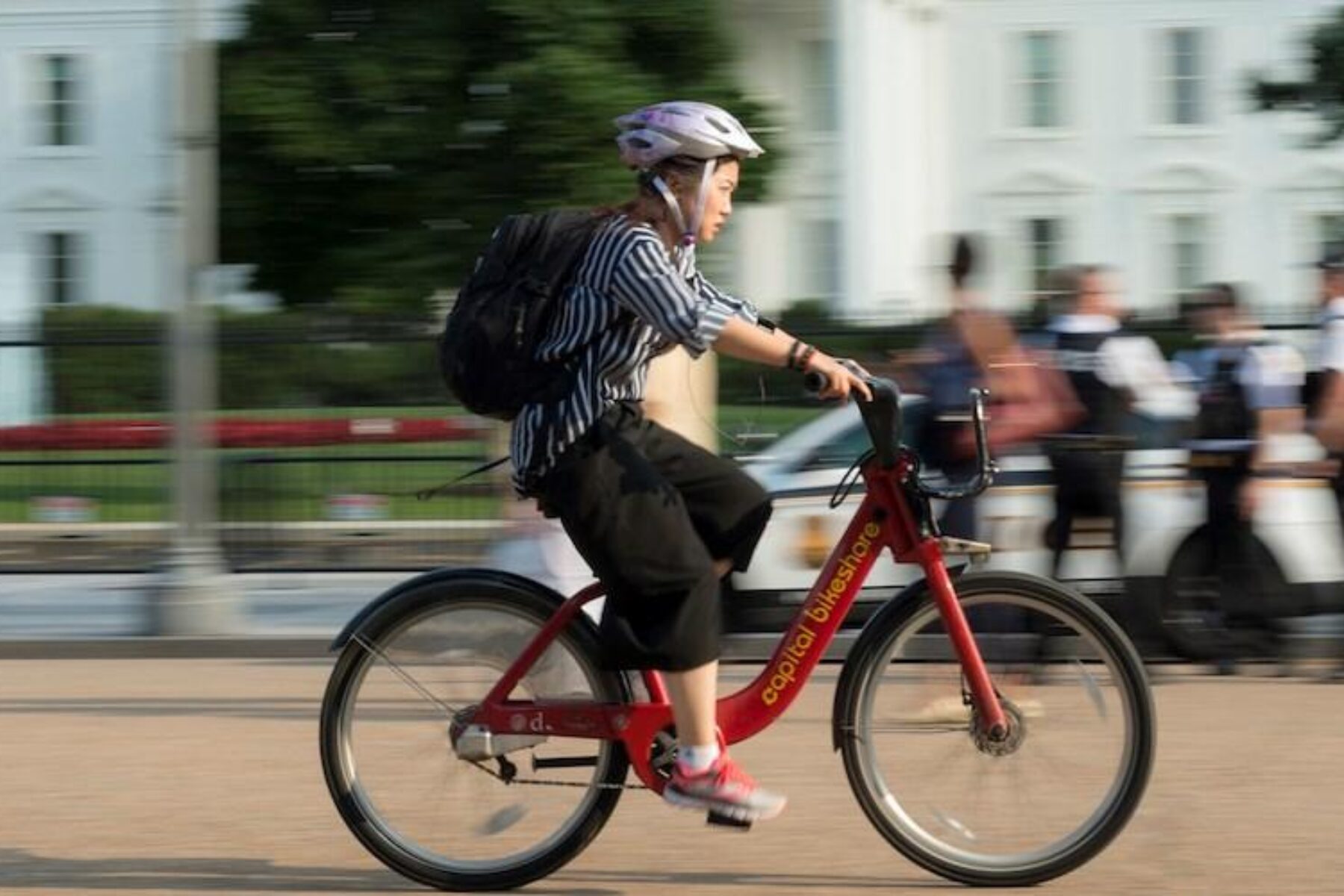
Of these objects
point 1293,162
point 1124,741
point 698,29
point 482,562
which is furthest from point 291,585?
point 1293,162

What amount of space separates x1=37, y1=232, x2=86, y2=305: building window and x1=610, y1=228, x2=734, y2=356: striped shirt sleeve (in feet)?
168

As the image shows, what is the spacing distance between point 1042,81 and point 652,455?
4725cm

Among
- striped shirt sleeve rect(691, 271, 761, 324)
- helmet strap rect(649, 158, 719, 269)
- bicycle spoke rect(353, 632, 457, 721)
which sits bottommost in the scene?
bicycle spoke rect(353, 632, 457, 721)

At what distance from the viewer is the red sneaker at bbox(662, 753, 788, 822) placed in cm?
574

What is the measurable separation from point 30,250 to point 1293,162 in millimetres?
26141

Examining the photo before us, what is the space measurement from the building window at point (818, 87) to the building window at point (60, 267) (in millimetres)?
15957

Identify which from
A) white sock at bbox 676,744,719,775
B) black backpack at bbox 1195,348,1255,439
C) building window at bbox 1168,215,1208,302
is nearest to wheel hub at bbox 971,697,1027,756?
white sock at bbox 676,744,719,775

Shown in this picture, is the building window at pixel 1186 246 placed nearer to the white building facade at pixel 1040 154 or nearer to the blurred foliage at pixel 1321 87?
the white building facade at pixel 1040 154

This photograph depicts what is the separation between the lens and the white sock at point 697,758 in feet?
18.9

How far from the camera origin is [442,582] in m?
5.98

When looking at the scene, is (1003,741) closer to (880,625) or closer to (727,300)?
(880,625)

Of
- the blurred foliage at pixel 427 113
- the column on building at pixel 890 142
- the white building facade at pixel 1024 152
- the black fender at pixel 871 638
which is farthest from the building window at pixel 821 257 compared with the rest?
the black fender at pixel 871 638

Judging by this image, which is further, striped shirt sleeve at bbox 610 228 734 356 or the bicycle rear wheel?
the bicycle rear wheel

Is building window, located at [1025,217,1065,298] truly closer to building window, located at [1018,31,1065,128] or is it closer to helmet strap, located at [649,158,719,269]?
building window, located at [1018,31,1065,128]
